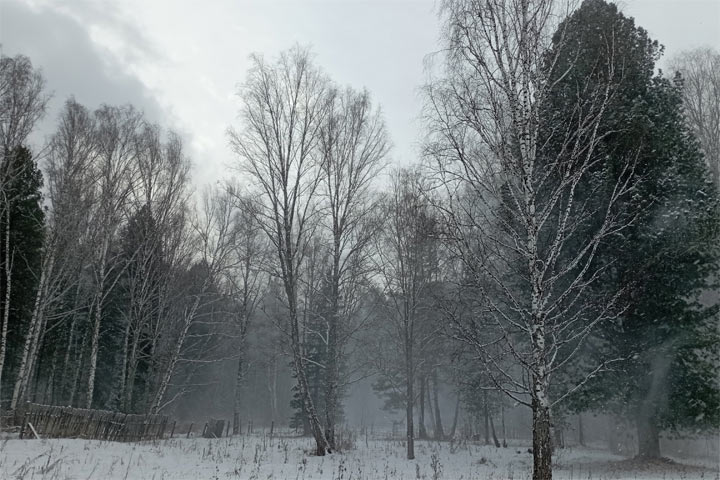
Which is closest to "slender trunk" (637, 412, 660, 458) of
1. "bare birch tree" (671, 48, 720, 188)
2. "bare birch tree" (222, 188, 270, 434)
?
"bare birch tree" (671, 48, 720, 188)

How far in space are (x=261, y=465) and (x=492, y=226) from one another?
9.03 m

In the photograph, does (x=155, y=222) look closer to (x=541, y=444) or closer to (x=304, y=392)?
(x=304, y=392)

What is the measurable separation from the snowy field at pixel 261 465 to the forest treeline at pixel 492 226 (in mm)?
1259

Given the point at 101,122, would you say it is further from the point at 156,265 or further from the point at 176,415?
the point at 176,415

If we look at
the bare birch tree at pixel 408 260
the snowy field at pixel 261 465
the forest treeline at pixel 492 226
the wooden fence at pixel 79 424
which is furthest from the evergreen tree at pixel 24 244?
the bare birch tree at pixel 408 260

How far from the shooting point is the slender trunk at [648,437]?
13.2 metres

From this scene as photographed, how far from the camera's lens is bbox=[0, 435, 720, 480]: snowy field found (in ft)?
34.4

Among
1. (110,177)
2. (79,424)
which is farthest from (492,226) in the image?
(110,177)

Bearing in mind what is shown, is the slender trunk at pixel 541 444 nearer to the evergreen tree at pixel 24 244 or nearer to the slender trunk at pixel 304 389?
the slender trunk at pixel 304 389


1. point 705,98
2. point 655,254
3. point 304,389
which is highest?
point 705,98

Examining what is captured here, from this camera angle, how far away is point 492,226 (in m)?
9.22

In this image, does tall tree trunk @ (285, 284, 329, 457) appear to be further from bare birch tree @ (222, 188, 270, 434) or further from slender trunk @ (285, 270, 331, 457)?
bare birch tree @ (222, 188, 270, 434)

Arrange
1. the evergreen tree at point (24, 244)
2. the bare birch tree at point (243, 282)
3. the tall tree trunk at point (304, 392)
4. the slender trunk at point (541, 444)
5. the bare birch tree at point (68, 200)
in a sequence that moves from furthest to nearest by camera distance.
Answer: the bare birch tree at point (243, 282) < the evergreen tree at point (24, 244) < the bare birch tree at point (68, 200) < the tall tree trunk at point (304, 392) < the slender trunk at point (541, 444)

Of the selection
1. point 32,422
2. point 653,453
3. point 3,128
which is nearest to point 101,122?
point 3,128
